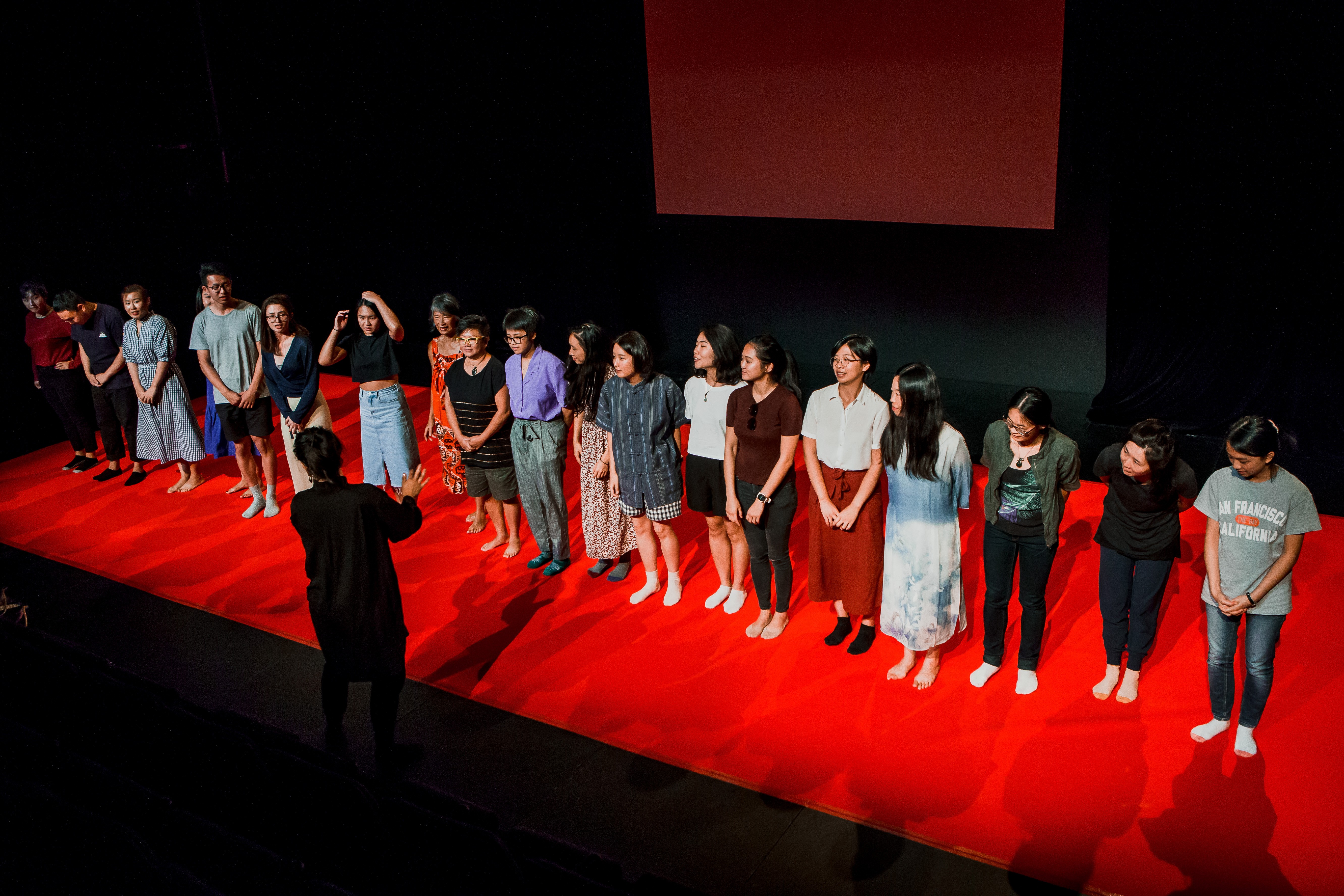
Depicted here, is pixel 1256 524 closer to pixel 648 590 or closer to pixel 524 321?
pixel 648 590

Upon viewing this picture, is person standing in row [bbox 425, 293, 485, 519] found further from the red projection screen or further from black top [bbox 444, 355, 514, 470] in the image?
the red projection screen

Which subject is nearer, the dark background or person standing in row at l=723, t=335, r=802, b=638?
person standing in row at l=723, t=335, r=802, b=638

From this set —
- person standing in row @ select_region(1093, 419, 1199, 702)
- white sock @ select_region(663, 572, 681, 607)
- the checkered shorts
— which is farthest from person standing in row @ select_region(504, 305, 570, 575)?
person standing in row @ select_region(1093, 419, 1199, 702)

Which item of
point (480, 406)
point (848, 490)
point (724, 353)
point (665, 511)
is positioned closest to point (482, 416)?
point (480, 406)

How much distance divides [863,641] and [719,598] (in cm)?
75

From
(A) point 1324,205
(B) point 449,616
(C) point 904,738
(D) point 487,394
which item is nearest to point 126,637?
(B) point 449,616

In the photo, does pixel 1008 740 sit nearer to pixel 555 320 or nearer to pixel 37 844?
pixel 37 844

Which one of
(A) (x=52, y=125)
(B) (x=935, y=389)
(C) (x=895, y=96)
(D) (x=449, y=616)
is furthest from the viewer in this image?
(A) (x=52, y=125)

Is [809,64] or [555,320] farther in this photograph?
[555,320]

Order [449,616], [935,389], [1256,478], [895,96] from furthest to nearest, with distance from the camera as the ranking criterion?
1. [895,96]
2. [449,616]
3. [935,389]
4. [1256,478]

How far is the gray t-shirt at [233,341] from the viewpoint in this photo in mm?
5324

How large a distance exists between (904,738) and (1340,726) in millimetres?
1502

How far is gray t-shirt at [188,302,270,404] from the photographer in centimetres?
532

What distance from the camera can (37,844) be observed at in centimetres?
236
